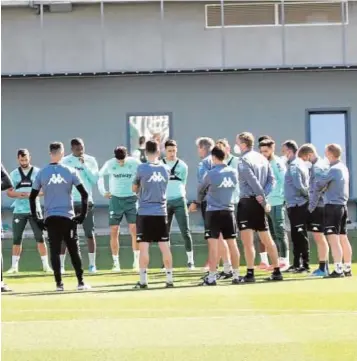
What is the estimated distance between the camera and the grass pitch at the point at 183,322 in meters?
10.3

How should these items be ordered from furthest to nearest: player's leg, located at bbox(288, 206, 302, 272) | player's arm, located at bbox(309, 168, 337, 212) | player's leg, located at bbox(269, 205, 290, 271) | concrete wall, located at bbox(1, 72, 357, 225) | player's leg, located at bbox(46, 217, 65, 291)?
concrete wall, located at bbox(1, 72, 357, 225) → player's leg, located at bbox(269, 205, 290, 271) → player's leg, located at bbox(288, 206, 302, 272) → player's arm, located at bbox(309, 168, 337, 212) → player's leg, located at bbox(46, 217, 65, 291)

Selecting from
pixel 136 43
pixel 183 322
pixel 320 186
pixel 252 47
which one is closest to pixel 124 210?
pixel 320 186

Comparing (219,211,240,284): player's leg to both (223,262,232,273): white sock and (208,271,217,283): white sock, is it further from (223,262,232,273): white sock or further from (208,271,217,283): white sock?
(223,262,232,273): white sock

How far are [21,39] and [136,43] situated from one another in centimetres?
275

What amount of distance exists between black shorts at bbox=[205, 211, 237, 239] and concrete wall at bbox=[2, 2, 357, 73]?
13565 millimetres

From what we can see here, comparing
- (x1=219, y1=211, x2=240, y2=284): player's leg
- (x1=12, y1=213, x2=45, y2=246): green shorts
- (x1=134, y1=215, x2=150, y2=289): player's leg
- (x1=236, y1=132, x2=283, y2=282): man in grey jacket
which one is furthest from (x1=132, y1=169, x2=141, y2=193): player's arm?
(x1=12, y1=213, x2=45, y2=246): green shorts

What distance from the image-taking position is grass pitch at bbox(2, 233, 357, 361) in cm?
1034

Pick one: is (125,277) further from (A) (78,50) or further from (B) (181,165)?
(A) (78,50)

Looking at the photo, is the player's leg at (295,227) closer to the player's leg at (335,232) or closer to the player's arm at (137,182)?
the player's leg at (335,232)

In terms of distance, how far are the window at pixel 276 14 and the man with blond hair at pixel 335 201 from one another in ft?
43.3

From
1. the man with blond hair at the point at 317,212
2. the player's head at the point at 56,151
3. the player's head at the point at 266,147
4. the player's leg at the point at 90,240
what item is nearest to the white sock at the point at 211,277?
the man with blond hair at the point at 317,212

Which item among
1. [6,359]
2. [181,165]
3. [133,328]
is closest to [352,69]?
[181,165]

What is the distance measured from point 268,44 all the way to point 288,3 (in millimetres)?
1138

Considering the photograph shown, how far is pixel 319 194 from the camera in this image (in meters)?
17.2
